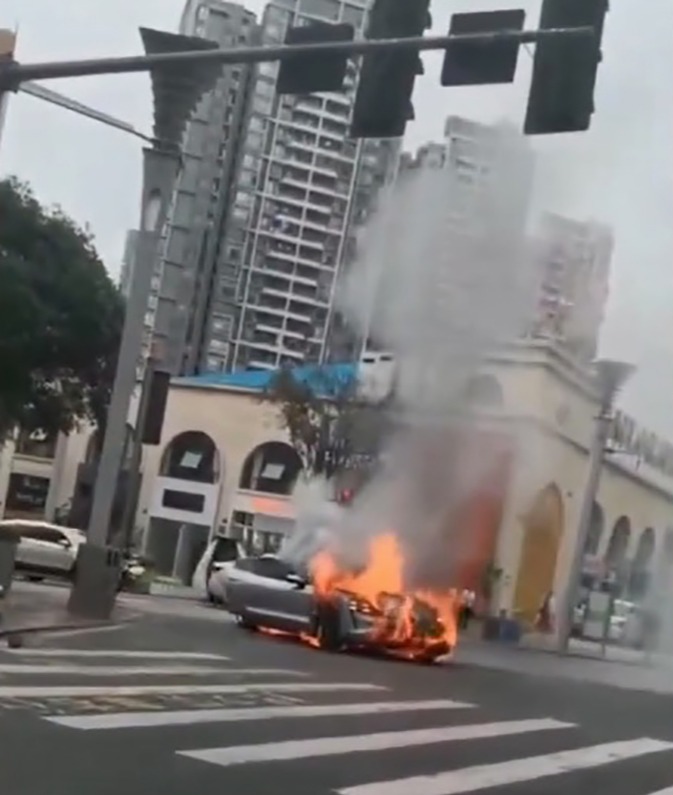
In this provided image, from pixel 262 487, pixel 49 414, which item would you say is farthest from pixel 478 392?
pixel 262 487

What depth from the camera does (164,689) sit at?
14.7 m

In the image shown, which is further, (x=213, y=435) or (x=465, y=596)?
(x=213, y=435)

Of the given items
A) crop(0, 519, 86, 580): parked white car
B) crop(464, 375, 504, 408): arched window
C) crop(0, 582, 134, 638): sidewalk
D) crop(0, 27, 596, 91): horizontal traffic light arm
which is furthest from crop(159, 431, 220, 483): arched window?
crop(0, 27, 596, 91): horizontal traffic light arm

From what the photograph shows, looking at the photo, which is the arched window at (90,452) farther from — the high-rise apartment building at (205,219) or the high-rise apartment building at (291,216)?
the high-rise apartment building at (291,216)

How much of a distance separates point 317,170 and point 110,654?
33.6m

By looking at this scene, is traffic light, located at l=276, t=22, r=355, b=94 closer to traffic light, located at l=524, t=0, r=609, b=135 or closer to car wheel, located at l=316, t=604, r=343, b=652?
traffic light, located at l=524, t=0, r=609, b=135

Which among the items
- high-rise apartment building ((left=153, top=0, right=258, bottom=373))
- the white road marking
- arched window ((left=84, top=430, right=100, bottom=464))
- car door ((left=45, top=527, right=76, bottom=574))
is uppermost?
high-rise apartment building ((left=153, top=0, right=258, bottom=373))

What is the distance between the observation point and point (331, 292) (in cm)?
4150

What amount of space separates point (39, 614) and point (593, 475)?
13.3 meters

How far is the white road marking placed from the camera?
14833 mm

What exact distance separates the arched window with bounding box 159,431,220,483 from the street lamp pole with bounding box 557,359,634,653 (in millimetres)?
21807

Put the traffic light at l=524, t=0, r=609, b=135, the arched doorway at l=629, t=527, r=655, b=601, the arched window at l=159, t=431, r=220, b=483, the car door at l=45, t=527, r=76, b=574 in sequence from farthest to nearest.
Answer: the arched window at l=159, t=431, r=220, b=483, the car door at l=45, t=527, r=76, b=574, the arched doorway at l=629, t=527, r=655, b=601, the traffic light at l=524, t=0, r=609, b=135

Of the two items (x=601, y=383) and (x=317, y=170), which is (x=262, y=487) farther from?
(x=601, y=383)

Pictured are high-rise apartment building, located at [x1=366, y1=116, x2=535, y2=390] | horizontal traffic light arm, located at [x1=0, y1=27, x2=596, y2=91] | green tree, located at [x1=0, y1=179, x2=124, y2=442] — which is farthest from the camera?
green tree, located at [x1=0, y1=179, x2=124, y2=442]
